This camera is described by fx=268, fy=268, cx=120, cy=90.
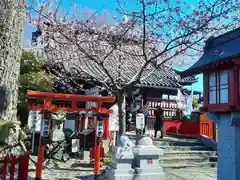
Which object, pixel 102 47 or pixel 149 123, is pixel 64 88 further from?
pixel 149 123

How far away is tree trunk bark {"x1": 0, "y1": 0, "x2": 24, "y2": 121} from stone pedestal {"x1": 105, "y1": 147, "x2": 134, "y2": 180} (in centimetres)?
311

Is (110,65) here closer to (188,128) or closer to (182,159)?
(188,128)

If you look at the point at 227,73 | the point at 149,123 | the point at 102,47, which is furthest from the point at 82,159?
the point at 149,123

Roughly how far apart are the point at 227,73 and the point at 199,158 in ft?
20.0

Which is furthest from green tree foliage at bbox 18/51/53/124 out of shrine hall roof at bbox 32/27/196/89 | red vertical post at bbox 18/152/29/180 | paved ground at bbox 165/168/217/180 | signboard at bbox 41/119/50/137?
red vertical post at bbox 18/152/29/180

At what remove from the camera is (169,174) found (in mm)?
9555

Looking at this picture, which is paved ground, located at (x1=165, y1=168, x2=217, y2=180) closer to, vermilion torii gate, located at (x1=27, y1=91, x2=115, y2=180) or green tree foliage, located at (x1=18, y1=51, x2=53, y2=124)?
vermilion torii gate, located at (x1=27, y1=91, x2=115, y2=180)

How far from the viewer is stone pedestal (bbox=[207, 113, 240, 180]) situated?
6668 millimetres

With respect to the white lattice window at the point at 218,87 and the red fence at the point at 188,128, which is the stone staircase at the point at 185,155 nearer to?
the red fence at the point at 188,128

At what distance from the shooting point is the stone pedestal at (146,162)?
7.64m

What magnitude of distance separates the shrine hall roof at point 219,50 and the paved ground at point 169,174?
3.67 metres

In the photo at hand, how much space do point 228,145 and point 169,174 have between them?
320cm

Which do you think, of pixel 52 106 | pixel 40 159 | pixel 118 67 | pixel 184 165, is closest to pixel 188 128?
pixel 184 165

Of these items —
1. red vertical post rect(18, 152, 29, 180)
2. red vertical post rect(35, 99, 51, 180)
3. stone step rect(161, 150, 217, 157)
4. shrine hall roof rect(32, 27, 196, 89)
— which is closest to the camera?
red vertical post rect(18, 152, 29, 180)
